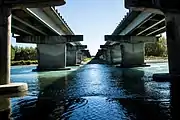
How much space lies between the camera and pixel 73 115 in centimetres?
926

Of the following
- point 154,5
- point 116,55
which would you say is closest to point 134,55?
point 116,55

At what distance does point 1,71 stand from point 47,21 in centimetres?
1771

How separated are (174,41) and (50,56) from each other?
103 ft

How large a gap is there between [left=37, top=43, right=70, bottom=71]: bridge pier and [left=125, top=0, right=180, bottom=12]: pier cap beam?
93.4ft

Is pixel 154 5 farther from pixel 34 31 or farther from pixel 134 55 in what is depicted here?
pixel 134 55

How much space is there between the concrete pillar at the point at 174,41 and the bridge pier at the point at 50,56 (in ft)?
98.2

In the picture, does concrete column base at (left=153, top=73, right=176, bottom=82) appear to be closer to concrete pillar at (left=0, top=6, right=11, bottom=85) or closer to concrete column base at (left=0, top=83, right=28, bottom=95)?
concrete column base at (left=0, top=83, right=28, bottom=95)

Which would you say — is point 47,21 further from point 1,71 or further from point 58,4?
point 1,71

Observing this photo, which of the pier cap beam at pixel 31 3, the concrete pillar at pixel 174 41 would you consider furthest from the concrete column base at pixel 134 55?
the pier cap beam at pixel 31 3

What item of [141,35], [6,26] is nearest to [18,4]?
[6,26]

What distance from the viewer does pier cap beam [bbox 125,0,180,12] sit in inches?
862

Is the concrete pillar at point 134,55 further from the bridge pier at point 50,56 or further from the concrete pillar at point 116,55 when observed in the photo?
the concrete pillar at point 116,55

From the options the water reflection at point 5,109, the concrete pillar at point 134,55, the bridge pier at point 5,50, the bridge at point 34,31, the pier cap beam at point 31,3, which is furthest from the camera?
the concrete pillar at point 134,55

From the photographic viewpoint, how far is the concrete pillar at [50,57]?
161ft
